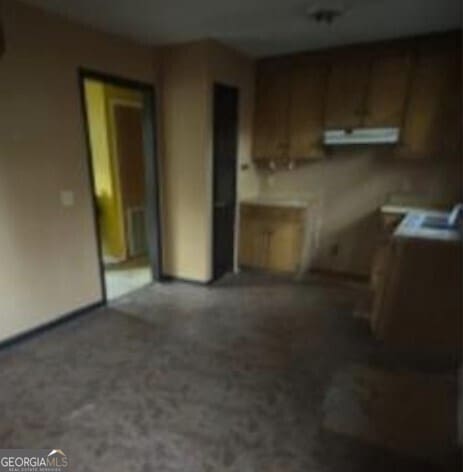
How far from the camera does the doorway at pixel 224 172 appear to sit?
3609 mm

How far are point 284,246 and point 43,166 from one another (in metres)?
2.51

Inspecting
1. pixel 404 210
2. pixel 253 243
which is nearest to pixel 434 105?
pixel 404 210

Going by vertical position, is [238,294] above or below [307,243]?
below

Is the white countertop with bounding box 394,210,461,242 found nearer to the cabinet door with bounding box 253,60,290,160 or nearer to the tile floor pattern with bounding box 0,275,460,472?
the tile floor pattern with bounding box 0,275,460,472

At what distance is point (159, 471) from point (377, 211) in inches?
130

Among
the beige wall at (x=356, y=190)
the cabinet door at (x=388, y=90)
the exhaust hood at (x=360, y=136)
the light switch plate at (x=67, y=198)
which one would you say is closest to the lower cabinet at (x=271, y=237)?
the beige wall at (x=356, y=190)

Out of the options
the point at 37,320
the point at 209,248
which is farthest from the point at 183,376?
the point at 209,248

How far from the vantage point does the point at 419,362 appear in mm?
2510

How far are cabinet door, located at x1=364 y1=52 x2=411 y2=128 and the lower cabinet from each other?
3.96ft

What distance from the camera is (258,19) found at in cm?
276

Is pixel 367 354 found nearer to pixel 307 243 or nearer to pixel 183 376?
pixel 183 376

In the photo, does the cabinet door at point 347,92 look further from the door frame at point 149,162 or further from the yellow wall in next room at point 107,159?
the yellow wall in next room at point 107,159

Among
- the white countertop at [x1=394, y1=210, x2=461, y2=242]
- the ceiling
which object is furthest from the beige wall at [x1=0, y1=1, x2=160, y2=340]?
the white countertop at [x1=394, y1=210, x2=461, y2=242]

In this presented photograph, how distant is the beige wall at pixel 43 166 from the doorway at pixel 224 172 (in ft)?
3.43
